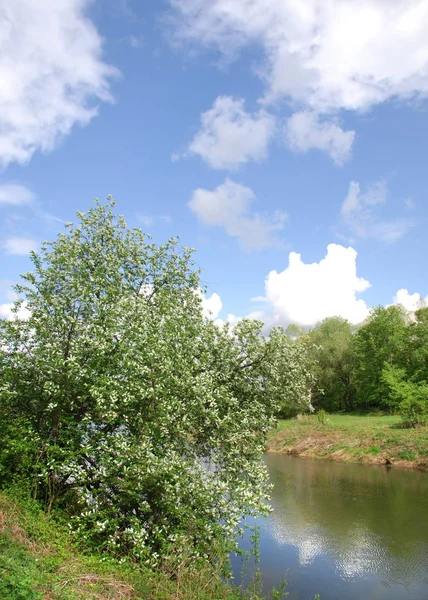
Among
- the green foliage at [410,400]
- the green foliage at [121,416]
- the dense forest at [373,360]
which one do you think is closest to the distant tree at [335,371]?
the dense forest at [373,360]

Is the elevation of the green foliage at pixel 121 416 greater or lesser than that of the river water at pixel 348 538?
greater

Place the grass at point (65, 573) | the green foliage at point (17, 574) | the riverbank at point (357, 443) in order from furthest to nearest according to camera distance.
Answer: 1. the riverbank at point (357, 443)
2. the grass at point (65, 573)
3. the green foliage at point (17, 574)

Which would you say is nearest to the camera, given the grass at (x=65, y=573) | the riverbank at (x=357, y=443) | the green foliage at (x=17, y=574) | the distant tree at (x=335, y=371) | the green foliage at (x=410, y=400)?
the green foliage at (x=17, y=574)

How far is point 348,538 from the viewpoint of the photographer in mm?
20469

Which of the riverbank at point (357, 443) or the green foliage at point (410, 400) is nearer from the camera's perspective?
the riverbank at point (357, 443)

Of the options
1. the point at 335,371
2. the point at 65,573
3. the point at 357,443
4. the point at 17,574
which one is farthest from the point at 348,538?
the point at 335,371

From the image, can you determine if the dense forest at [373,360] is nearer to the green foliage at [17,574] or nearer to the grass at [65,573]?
the grass at [65,573]

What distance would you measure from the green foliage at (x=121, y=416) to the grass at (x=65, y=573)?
1.65 ft

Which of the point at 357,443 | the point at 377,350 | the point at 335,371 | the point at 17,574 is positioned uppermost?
the point at 377,350

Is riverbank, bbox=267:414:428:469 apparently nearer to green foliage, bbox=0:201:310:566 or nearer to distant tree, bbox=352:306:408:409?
distant tree, bbox=352:306:408:409

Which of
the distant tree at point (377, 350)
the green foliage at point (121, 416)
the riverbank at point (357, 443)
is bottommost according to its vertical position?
the riverbank at point (357, 443)

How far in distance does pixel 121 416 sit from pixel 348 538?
1326 cm

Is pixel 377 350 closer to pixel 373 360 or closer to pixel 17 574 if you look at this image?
pixel 373 360

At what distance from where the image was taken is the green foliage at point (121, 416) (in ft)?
40.8
